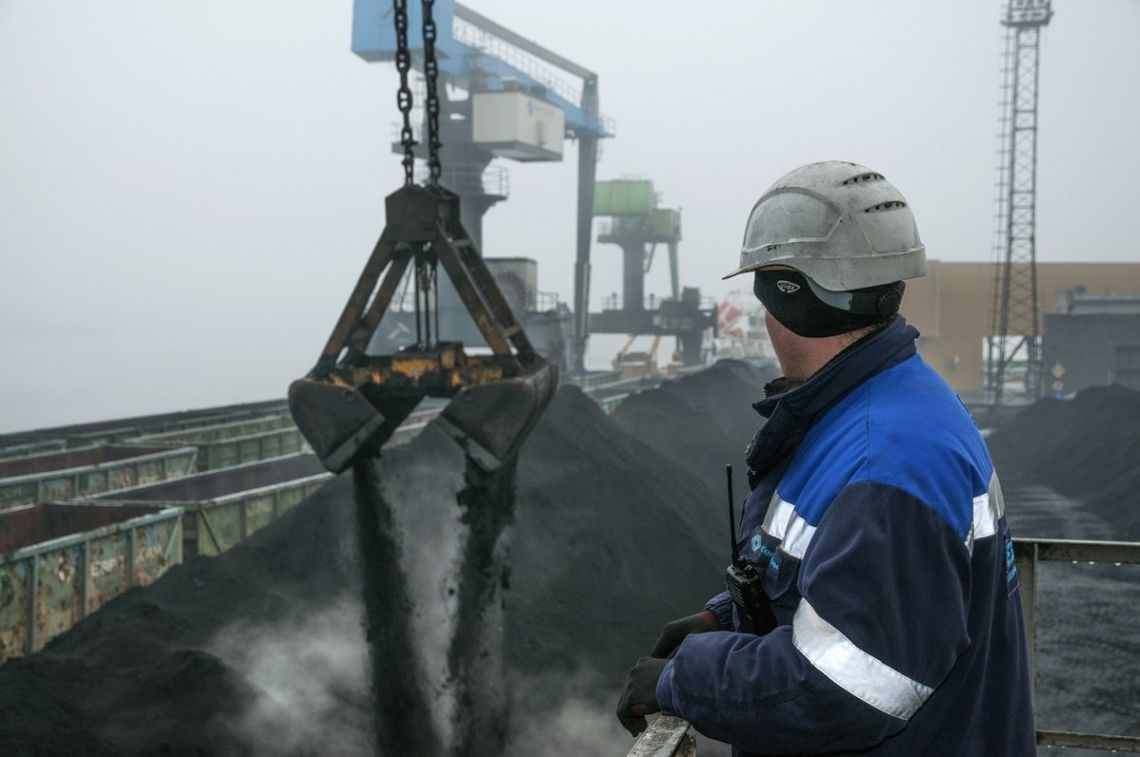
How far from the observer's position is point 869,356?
63.2 inches

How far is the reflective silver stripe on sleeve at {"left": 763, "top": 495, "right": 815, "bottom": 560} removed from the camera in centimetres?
155

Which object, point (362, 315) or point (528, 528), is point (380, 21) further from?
point (362, 315)

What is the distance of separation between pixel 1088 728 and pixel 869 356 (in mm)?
8085

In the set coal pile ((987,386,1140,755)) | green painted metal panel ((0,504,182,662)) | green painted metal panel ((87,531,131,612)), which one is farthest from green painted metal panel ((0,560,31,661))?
coal pile ((987,386,1140,755))

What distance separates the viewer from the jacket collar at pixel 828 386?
1600mm

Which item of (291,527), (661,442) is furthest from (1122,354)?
(291,527)

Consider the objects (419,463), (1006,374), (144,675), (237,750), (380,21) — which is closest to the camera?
(237,750)

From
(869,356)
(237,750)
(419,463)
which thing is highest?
(869,356)

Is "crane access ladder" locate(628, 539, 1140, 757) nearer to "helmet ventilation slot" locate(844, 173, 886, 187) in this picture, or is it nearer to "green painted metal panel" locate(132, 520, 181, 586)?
"helmet ventilation slot" locate(844, 173, 886, 187)

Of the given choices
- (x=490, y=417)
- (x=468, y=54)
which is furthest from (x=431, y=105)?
(x=468, y=54)

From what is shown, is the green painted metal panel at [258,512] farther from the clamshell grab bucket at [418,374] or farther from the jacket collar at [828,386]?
the jacket collar at [828,386]

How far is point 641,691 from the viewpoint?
177cm

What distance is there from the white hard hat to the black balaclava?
2 cm

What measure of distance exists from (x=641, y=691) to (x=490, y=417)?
3.72 metres
